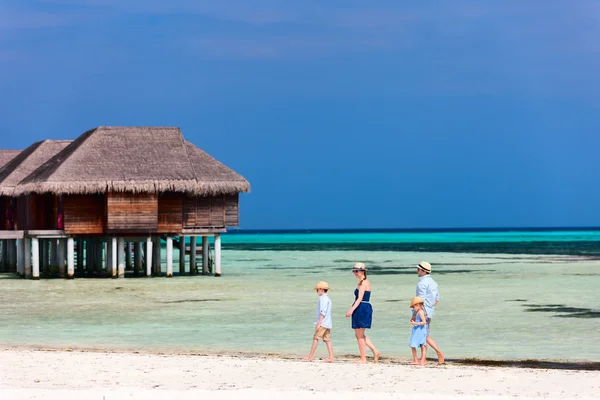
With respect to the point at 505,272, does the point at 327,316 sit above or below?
above

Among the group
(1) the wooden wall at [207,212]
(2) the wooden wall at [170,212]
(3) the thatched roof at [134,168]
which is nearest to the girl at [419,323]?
(3) the thatched roof at [134,168]

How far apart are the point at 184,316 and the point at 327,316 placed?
8931 mm

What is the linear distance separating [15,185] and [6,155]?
7.08 metres

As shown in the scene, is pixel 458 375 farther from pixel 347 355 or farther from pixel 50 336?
pixel 50 336

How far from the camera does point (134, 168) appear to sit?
3334 centimetres

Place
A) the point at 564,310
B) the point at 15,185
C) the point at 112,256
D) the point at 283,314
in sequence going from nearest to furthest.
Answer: the point at 283,314 → the point at 564,310 → the point at 112,256 → the point at 15,185

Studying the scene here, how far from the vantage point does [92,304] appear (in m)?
24.1

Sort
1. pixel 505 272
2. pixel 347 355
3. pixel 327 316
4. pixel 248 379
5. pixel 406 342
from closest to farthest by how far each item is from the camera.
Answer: pixel 248 379 < pixel 327 316 < pixel 347 355 < pixel 406 342 < pixel 505 272

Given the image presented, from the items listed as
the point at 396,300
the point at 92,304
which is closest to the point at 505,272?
the point at 396,300

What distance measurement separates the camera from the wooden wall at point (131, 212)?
3294 cm

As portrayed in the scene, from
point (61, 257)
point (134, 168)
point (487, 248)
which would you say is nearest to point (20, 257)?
point (61, 257)

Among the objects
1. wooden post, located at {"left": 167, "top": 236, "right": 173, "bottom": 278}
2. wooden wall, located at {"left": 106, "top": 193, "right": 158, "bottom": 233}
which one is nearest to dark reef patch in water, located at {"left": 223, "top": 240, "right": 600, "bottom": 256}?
wooden post, located at {"left": 167, "top": 236, "right": 173, "bottom": 278}

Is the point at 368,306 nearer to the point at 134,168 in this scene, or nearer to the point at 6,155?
the point at 134,168

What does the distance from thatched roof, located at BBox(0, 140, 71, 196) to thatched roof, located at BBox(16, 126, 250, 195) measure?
0.88 m
